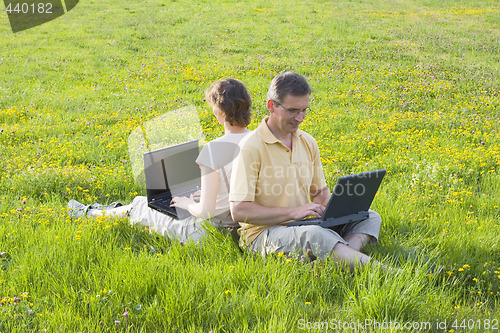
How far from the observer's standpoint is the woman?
15.4ft

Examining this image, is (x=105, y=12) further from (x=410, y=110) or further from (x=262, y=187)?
(x=262, y=187)

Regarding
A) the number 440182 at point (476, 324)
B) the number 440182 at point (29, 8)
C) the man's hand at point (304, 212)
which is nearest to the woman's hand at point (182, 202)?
the man's hand at point (304, 212)

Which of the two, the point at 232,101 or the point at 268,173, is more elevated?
the point at 232,101

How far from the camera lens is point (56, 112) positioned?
11281 mm

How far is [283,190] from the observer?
4.58m

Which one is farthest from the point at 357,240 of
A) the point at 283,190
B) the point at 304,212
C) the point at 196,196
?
the point at 196,196

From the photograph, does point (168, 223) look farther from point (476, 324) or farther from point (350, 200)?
point (476, 324)

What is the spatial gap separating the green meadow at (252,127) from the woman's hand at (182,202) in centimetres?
44

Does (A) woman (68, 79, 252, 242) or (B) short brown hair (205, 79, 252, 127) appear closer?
(A) woman (68, 79, 252, 242)

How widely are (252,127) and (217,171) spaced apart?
5324 millimetres

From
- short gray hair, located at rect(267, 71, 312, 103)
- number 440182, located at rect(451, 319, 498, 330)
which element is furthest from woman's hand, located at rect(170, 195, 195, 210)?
number 440182, located at rect(451, 319, 498, 330)

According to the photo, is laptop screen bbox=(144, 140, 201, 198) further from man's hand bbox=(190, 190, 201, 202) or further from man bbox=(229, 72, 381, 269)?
man bbox=(229, 72, 381, 269)

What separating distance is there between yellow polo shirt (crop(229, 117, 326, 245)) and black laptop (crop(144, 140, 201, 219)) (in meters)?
0.88

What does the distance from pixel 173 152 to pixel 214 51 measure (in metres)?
12.9
